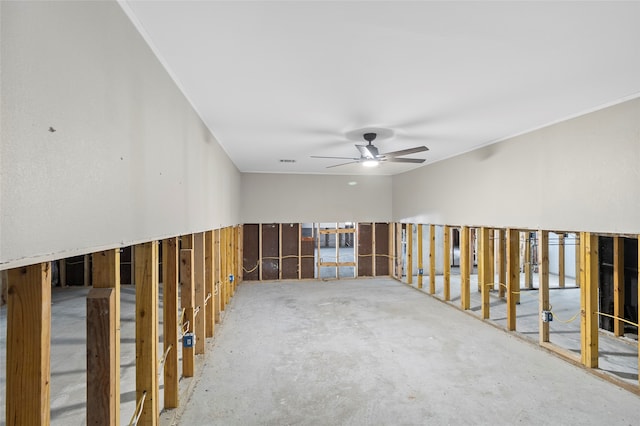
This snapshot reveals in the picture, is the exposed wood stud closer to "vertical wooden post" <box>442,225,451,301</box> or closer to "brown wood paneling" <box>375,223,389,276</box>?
"vertical wooden post" <box>442,225,451,301</box>

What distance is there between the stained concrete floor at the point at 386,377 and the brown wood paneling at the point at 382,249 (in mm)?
3502

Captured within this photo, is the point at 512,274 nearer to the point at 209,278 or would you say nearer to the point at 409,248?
the point at 409,248

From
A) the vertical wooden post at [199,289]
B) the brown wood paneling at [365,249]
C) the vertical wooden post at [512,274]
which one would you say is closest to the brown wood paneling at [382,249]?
the brown wood paneling at [365,249]

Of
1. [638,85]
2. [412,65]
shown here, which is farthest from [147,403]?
[638,85]

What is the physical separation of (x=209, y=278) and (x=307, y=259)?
14.7ft

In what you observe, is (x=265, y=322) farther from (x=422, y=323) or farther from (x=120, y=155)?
(x=120, y=155)

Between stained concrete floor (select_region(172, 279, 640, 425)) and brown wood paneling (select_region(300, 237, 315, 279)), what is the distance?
3086 mm

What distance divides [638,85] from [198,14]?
3.62 m

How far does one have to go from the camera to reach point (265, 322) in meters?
5.41

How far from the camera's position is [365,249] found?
9.21 metres

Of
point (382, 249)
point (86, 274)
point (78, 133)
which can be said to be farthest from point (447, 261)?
point (86, 274)

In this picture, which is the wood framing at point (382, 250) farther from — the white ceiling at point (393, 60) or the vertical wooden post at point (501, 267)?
the white ceiling at point (393, 60)

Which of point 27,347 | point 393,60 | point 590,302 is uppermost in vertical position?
point 393,60

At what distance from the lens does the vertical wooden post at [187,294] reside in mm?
3387
